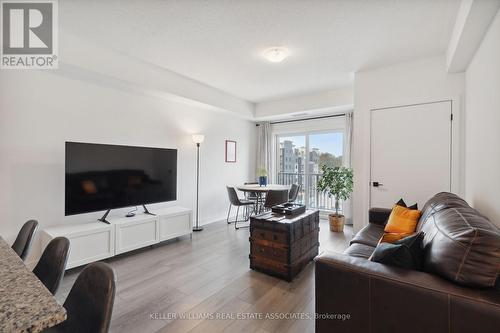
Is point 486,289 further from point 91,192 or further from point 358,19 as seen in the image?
point 91,192

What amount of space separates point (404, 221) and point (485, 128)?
43.7 inches

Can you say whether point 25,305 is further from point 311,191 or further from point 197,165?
point 311,191

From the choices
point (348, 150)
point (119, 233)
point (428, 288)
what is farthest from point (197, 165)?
point (428, 288)

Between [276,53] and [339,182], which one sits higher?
[276,53]

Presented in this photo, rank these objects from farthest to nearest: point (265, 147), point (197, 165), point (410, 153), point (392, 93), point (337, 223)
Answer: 1. point (265, 147)
2. point (197, 165)
3. point (337, 223)
4. point (392, 93)
5. point (410, 153)

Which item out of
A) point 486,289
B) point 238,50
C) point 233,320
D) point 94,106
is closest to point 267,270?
point 233,320

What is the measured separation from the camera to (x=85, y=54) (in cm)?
285

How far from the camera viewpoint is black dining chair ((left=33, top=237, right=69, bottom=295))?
1191mm

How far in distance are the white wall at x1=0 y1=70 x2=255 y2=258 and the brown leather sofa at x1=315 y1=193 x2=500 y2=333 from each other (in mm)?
3247

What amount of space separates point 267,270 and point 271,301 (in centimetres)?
52

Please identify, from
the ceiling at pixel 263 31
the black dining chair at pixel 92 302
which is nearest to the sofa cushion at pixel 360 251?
the black dining chair at pixel 92 302

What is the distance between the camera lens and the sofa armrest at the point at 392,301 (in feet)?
3.55

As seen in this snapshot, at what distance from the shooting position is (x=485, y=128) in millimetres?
2197

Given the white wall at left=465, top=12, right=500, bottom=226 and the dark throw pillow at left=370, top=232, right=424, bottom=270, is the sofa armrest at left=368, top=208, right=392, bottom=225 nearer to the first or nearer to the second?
the white wall at left=465, top=12, right=500, bottom=226
